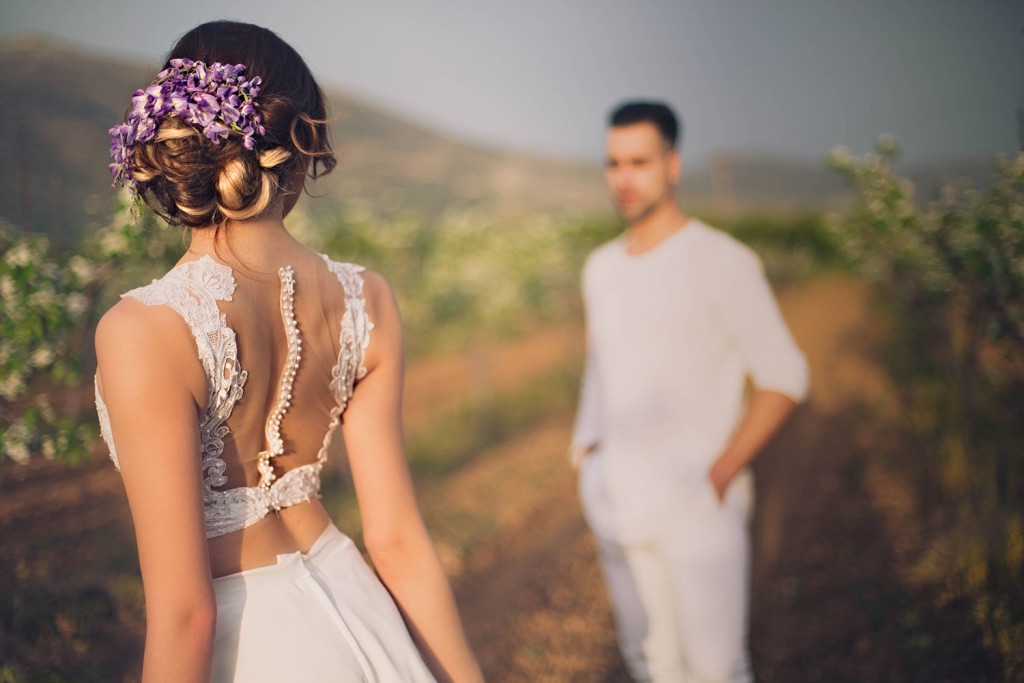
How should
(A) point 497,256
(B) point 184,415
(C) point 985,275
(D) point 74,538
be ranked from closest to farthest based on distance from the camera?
(B) point 184,415 → (C) point 985,275 → (D) point 74,538 → (A) point 497,256

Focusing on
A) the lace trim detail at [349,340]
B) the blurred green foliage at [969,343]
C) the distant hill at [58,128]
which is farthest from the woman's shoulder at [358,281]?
the blurred green foliage at [969,343]

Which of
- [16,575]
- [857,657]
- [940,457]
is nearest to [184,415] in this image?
[16,575]

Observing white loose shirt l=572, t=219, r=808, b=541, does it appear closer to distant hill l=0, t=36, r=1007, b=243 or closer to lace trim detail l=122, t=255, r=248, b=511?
distant hill l=0, t=36, r=1007, b=243

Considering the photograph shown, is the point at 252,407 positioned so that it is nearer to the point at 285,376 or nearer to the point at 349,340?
the point at 285,376

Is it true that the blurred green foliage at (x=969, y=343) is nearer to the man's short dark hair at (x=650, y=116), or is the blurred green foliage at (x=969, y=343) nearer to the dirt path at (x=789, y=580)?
the dirt path at (x=789, y=580)

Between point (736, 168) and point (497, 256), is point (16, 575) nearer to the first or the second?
point (497, 256)

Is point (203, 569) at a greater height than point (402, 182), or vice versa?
point (402, 182)

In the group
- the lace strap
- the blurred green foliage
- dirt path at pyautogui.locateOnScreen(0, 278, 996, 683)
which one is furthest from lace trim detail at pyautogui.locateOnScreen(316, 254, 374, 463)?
the blurred green foliage

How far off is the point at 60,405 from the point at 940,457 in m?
6.89

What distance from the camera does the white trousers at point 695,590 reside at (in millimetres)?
2574

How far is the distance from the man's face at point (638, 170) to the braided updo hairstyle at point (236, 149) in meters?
1.80

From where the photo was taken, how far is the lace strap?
1.29 m

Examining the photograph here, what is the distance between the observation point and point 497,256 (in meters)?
9.34

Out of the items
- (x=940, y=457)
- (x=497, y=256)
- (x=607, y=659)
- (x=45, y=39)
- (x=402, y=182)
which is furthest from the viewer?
(x=497, y=256)
